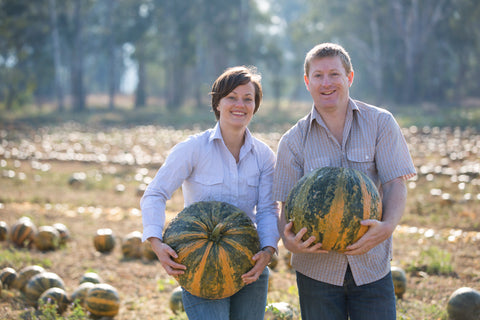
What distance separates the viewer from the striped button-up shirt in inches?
119

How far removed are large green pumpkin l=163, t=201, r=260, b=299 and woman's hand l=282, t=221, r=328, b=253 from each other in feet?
0.96

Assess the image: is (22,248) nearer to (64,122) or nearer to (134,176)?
(134,176)

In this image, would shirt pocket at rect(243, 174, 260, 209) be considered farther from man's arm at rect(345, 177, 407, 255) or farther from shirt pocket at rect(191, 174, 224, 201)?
man's arm at rect(345, 177, 407, 255)

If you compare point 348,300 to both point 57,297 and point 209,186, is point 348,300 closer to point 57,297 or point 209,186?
point 209,186

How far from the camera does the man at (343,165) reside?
9.81 feet

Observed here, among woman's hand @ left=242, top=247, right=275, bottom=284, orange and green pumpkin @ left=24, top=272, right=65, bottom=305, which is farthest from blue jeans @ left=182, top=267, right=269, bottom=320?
orange and green pumpkin @ left=24, top=272, right=65, bottom=305

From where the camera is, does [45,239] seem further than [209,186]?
Yes

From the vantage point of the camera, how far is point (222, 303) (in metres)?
3.12

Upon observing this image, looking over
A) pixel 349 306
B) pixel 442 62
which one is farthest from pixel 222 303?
pixel 442 62

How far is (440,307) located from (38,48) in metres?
40.1

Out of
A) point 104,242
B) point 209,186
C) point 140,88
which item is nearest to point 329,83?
point 209,186

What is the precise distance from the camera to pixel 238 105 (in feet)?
10.8

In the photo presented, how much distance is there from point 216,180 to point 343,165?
865mm

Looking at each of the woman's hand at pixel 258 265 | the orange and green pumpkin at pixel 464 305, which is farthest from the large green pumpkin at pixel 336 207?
the orange and green pumpkin at pixel 464 305
